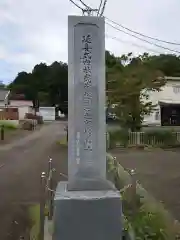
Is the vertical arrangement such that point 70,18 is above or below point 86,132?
above

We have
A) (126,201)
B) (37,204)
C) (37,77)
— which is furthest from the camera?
(37,77)

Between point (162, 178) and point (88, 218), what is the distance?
879 cm

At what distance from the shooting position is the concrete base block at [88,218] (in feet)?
14.8

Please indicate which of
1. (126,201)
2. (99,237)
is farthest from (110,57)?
(99,237)

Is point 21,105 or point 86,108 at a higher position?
point 21,105

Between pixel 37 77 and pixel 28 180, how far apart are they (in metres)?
76.9

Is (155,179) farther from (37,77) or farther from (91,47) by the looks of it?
(37,77)

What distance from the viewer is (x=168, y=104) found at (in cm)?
3991

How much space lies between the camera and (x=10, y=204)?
9562 millimetres

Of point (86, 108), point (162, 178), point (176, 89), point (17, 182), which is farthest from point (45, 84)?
point (86, 108)

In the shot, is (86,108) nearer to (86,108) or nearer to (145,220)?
(86,108)

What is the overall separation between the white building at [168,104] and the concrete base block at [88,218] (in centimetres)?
3528

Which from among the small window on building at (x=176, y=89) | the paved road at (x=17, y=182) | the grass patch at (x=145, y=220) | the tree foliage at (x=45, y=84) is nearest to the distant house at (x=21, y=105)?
the tree foliage at (x=45, y=84)

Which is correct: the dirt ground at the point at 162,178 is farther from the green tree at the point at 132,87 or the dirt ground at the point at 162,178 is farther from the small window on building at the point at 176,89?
the small window on building at the point at 176,89
